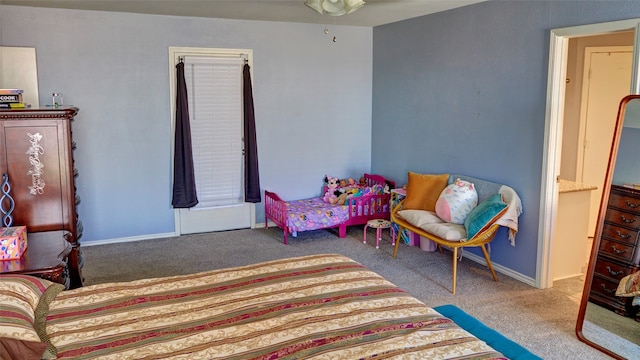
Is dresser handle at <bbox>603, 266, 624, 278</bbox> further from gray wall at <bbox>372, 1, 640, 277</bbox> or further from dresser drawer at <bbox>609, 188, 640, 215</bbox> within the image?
gray wall at <bbox>372, 1, 640, 277</bbox>

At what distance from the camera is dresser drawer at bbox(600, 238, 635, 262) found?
3139 mm

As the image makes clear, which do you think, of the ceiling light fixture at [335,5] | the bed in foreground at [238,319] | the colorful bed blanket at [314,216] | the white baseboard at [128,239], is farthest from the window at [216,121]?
the bed in foreground at [238,319]

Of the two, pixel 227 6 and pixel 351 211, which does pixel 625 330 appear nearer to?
pixel 351 211

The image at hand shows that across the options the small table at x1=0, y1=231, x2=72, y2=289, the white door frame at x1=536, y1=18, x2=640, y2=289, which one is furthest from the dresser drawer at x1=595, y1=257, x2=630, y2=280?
the small table at x1=0, y1=231, x2=72, y2=289

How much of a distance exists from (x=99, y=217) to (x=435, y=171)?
11.3 ft

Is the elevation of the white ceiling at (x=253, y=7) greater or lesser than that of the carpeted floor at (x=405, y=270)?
greater

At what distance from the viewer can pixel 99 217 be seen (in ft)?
17.3

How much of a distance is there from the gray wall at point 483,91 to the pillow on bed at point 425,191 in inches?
10.1

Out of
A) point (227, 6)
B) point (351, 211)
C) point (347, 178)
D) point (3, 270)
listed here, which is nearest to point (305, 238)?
point (351, 211)

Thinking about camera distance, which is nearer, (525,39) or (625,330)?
(625,330)

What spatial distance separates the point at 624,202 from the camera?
3.19m

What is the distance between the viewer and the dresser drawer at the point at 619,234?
10.3 feet

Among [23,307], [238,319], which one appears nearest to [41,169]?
[23,307]

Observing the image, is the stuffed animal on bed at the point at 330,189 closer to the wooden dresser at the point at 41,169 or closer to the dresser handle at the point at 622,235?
the wooden dresser at the point at 41,169
